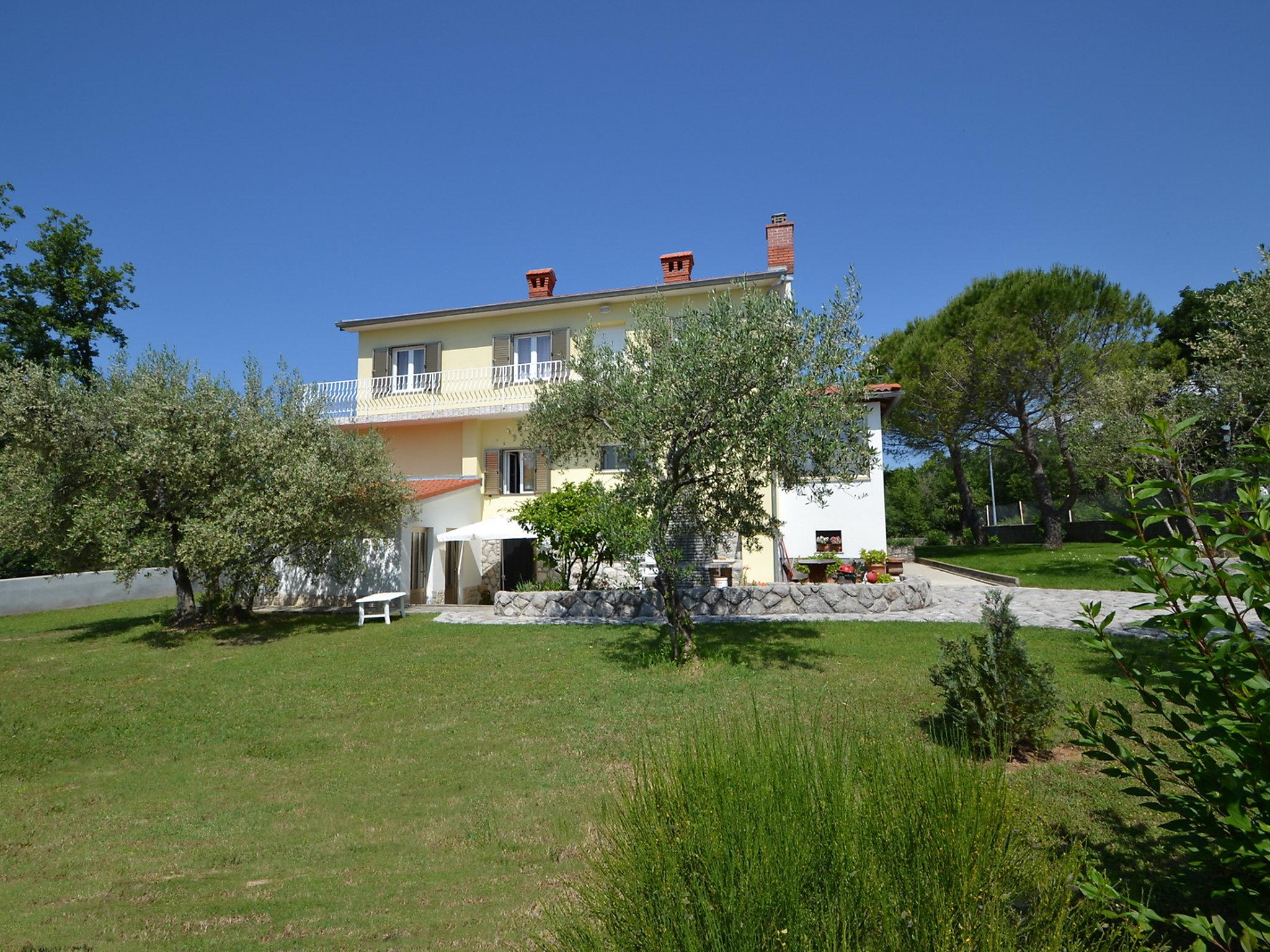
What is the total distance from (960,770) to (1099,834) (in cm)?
237

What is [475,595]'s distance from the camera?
19.9 m

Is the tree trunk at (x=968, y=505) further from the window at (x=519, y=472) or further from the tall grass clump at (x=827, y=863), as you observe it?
the tall grass clump at (x=827, y=863)

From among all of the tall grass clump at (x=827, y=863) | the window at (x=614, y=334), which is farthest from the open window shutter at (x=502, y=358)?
the tall grass clump at (x=827, y=863)

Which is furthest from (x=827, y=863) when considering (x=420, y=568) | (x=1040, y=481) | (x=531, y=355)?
(x=1040, y=481)

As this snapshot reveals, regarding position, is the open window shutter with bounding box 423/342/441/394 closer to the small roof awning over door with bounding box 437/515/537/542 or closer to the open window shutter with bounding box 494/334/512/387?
the open window shutter with bounding box 494/334/512/387

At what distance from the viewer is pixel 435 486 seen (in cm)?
1964

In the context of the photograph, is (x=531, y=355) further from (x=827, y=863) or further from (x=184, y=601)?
(x=827, y=863)

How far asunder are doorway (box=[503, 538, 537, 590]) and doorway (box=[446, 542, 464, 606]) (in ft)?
4.43

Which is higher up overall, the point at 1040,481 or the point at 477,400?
the point at 477,400

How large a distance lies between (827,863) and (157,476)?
1515 centimetres

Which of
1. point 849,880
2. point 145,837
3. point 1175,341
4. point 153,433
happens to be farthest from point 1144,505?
point 1175,341

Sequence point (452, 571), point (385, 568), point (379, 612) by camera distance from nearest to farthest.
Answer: point (379, 612)
point (385, 568)
point (452, 571)

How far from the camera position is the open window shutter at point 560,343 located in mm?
21188

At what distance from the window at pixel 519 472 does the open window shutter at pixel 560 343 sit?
3.06 metres
